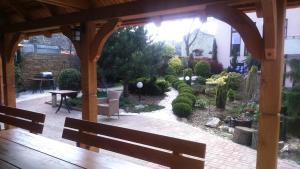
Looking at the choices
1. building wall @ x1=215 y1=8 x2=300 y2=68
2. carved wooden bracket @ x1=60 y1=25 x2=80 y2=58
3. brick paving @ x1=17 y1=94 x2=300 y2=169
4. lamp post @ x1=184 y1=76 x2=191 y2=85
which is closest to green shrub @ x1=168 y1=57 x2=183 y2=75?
lamp post @ x1=184 y1=76 x2=191 y2=85

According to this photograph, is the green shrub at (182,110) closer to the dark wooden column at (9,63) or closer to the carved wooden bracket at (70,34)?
the dark wooden column at (9,63)

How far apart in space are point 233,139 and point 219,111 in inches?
124

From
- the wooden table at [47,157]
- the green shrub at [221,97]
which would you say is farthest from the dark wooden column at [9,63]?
the green shrub at [221,97]

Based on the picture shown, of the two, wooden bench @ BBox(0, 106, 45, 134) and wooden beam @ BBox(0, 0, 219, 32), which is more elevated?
wooden beam @ BBox(0, 0, 219, 32)

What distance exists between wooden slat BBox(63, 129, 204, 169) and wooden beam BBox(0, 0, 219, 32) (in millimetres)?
1537

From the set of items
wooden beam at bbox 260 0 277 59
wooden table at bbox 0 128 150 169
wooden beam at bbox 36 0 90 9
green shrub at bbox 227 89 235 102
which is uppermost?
wooden beam at bbox 36 0 90 9

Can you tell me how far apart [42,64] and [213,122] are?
32.7 ft

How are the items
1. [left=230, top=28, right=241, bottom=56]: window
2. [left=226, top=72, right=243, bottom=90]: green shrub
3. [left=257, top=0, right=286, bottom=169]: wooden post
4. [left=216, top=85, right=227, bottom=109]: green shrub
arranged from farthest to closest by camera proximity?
[left=230, top=28, right=241, bottom=56]: window < [left=226, top=72, right=243, bottom=90]: green shrub < [left=216, top=85, right=227, bottom=109]: green shrub < [left=257, top=0, right=286, bottom=169]: wooden post

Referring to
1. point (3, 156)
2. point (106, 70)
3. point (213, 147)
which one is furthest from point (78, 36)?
point (106, 70)

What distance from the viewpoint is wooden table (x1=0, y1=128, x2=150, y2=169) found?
226 centimetres

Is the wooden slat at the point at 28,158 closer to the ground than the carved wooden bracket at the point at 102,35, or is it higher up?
closer to the ground

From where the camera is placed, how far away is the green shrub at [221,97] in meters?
9.86

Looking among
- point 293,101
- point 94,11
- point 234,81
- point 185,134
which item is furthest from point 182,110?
point 94,11

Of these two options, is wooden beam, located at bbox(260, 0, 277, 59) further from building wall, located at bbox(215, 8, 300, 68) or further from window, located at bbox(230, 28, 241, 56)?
window, located at bbox(230, 28, 241, 56)
